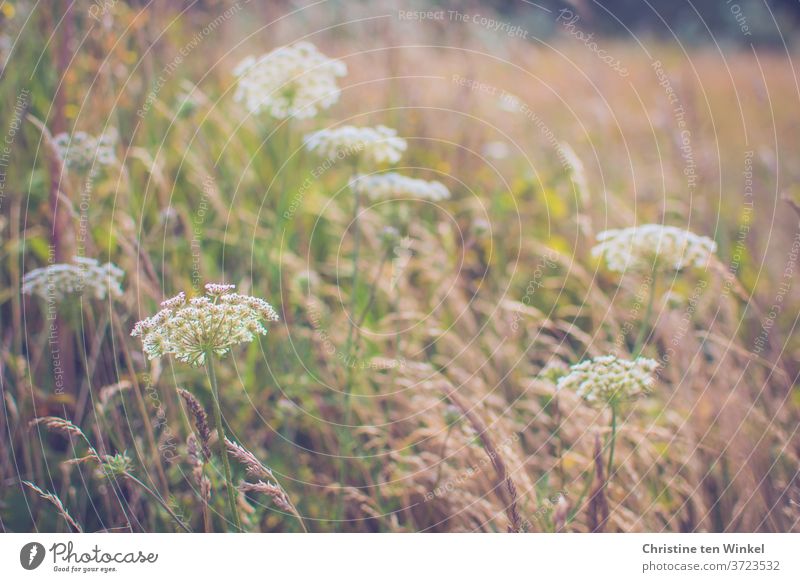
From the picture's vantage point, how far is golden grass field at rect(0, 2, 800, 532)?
212 centimetres

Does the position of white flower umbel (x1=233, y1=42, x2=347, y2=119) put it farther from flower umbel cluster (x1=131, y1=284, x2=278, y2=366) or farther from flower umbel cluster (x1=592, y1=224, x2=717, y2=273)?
flower umbel cluster (x1=592, y1=224, x2=717, y2=273)

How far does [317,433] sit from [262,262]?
0.84 metres

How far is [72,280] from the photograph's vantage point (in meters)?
1.93

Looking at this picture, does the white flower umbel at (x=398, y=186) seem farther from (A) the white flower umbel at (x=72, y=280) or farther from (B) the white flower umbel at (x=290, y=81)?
(A) the white flower umbel at (x=72, y=280)

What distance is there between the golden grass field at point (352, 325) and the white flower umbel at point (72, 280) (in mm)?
95

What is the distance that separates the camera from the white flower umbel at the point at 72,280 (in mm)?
1890

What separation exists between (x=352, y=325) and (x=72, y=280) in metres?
0.89

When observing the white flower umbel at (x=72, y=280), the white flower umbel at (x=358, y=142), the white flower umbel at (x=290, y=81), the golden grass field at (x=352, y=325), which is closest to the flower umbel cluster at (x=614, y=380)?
the golden grass field at (x=352, y=325)

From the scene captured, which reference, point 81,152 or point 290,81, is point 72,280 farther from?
point 290,81

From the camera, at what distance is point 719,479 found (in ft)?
7.46
